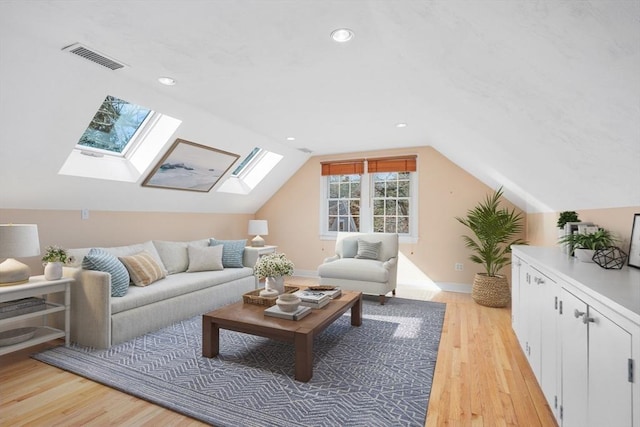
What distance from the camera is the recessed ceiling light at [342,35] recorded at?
211cm

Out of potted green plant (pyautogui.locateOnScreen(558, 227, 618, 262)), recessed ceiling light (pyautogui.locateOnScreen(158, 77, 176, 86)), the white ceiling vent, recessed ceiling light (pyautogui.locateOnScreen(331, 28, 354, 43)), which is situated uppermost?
recessed ceiling light (pyautogui.locateOnScreen(331, 28, 354, 43))

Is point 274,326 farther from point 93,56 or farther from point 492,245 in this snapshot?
point 492,245

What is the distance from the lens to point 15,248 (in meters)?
2.54

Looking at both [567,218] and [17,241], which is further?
[567,218]

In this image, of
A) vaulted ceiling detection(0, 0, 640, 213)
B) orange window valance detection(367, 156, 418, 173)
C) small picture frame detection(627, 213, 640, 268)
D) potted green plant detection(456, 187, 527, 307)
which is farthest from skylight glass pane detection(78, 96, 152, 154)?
potted green plant detection(456, 187, 527, 307)

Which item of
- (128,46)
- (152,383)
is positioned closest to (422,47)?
(128,46)

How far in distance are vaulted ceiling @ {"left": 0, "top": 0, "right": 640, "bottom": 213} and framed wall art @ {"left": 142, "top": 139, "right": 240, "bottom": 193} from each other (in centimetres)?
28

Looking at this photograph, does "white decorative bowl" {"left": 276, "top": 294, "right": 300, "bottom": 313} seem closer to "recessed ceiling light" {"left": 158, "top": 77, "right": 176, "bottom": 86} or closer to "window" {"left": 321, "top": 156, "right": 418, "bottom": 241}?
"recessed ceiling light" {"left": 158, "top": 77, "right": 176, "bottom": 86}

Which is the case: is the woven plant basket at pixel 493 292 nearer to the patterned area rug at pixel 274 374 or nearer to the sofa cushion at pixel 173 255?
the patterned area rug at pixel 274 374

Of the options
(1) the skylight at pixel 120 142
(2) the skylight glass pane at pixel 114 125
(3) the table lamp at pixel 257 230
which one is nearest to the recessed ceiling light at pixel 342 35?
(1) the skylight at pixel 120 142

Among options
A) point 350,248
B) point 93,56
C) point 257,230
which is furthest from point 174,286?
point 350,248

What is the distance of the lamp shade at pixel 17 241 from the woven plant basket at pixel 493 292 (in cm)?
482

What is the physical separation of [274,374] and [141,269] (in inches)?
77.7

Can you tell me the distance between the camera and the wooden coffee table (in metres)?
2.29
